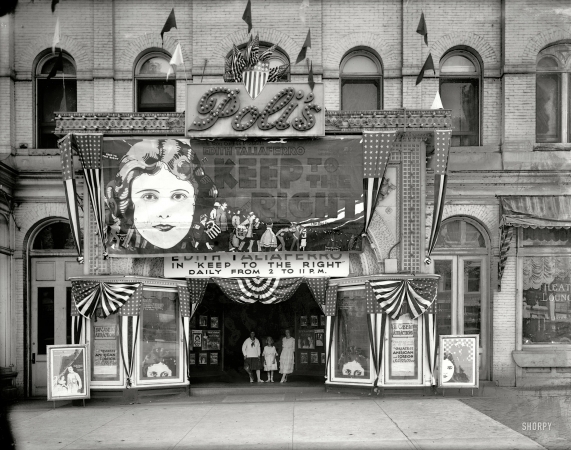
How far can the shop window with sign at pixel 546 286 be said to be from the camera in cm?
1788

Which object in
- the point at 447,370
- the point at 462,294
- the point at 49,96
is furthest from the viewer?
the point at 49,96

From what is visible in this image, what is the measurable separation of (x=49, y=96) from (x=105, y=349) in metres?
7.49

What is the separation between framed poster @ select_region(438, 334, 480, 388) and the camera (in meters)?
15.3

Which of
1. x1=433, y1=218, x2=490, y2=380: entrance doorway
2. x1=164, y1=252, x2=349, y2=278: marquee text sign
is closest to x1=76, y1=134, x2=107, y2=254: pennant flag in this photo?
x1=164, y1=252, x2=349, y2=278: marquee text sign

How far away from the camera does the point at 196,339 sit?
19.5 m

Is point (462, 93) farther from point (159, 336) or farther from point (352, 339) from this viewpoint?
point (159, 336)

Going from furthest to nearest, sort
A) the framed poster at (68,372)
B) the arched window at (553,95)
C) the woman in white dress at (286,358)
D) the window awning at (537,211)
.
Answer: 1. the woman in white dress at (286,358)
2. the arched window at (553,95)
3. the window awning at (537,211)
4. the framed poster at (68,372)

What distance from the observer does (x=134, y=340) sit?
50.9ft

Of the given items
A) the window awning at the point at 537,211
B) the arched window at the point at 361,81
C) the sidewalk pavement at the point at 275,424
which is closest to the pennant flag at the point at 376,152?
the arched window at the point at 361,81

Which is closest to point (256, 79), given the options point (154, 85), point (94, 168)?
point (94, 168)

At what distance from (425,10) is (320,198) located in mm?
6673

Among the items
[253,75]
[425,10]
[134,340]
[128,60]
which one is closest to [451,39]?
[425,10]

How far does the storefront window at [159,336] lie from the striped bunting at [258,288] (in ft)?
4.47

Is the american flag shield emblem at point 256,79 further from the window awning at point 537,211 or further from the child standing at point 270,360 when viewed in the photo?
the window awning at point 537,211
